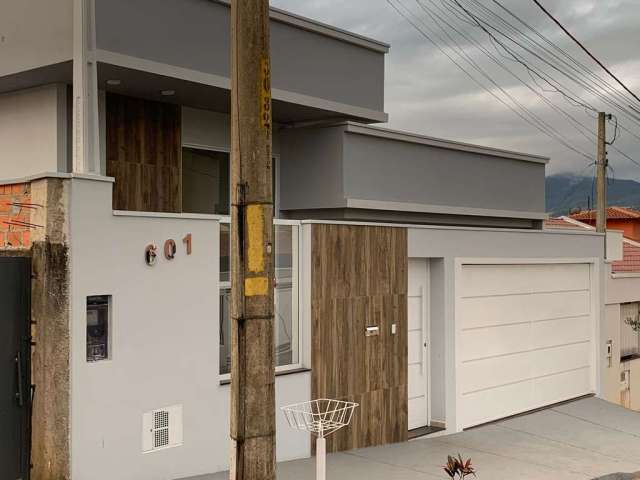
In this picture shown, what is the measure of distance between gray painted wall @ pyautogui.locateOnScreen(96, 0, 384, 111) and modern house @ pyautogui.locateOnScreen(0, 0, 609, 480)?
0.09ft

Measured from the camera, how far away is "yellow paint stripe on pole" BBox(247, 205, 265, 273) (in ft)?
16.8

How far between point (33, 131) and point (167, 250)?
3.19 meters

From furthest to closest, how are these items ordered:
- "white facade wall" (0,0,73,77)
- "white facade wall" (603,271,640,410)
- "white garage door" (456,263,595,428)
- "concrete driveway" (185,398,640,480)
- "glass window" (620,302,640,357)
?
"glass window" (620,302,640,357) → "white facade wall" (603,271,640,410) → "white garage door" (456,263,595,428) → "concrete driveway" (185,398,640,480) → "white facade wall" (0,0,73,77)

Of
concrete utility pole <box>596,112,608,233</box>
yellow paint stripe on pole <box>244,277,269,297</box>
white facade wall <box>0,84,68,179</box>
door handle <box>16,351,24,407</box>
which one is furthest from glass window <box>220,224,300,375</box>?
concrete utility pole <box>596,112,608,233</box>

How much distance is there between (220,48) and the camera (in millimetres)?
11078

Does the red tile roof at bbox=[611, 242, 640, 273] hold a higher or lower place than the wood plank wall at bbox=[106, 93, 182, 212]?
lower

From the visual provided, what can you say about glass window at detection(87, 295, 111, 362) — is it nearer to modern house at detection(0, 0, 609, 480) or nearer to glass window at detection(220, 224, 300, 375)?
modern house at detection(0, 0, 609, 480)

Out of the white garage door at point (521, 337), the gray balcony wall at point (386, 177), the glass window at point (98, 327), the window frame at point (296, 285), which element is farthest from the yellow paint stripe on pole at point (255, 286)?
the white garage door at point (521, 337)

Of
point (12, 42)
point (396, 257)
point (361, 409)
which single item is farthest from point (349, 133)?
point (12, 42)

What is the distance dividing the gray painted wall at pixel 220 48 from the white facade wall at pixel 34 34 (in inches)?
15.2

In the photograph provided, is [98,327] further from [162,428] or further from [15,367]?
[162,428]

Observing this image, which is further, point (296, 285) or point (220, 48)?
point (220, 48)

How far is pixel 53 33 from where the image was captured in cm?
966

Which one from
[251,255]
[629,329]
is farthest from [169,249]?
[629,329]
